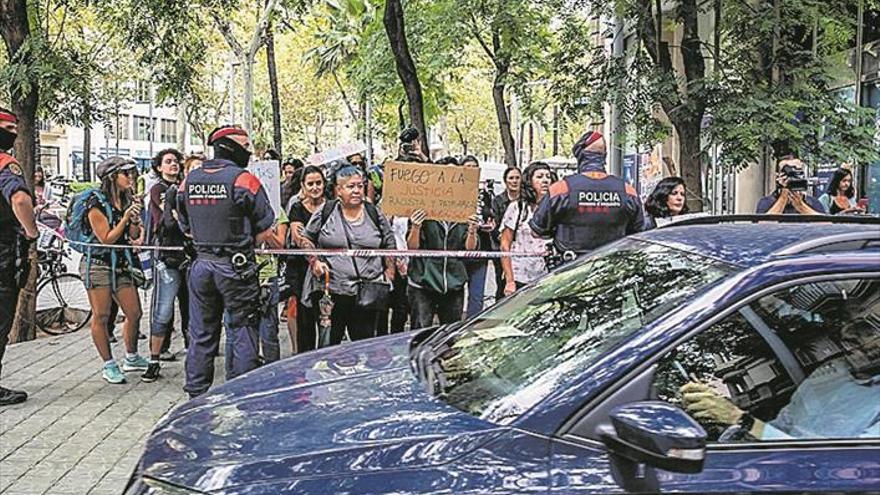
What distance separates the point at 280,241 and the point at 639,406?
18.1ft

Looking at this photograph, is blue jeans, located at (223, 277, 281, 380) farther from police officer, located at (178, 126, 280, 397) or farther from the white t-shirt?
the white t-shirt

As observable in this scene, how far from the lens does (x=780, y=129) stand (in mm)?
8078

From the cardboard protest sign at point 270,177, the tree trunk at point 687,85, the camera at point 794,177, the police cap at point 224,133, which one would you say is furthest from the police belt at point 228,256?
the tree trunk at point 687,85

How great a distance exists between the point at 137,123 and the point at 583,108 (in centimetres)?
8094

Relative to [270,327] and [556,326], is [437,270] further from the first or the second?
[556,326]

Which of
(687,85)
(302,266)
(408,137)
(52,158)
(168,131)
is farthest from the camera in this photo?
(168,131)

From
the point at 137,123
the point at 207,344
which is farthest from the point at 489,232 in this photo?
the point at 137,123

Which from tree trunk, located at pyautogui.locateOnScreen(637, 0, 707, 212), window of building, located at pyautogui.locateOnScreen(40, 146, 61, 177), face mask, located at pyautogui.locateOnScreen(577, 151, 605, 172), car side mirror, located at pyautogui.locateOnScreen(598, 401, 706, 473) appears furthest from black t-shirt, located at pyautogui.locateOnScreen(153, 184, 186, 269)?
window of building, located at pyautogui.locateOnScreen(40, 146, 61, 177)

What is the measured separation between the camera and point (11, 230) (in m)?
6.76

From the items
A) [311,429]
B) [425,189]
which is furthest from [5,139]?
[311,429]

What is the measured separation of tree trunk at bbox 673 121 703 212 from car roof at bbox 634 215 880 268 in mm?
5262

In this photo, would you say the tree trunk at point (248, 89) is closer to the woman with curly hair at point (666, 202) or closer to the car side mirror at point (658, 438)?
the woman with curly hair at point (666, 202)

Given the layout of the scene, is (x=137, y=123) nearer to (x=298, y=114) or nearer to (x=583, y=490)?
(x=298, y=114)

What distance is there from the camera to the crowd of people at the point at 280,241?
637cm
